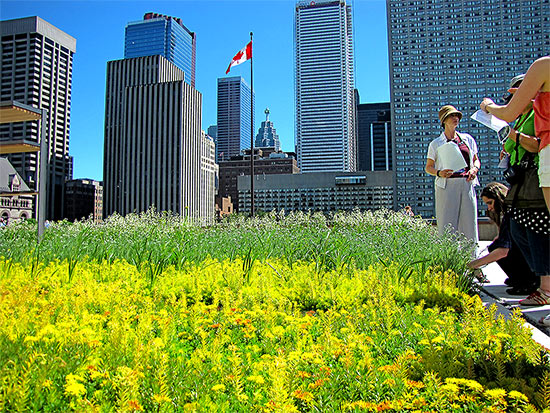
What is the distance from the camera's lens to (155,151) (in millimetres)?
117062

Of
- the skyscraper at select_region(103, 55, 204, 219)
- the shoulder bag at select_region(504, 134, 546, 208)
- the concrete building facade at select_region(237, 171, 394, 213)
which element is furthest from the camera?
the skyscraper at select_region(103, 55, 204, 219)

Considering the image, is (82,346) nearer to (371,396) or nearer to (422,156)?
(371,396)

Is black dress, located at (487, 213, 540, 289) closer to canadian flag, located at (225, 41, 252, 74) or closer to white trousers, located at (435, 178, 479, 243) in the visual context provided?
white trousers, located at (435, 178, 479, 243)

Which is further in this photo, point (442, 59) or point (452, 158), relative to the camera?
point (442, 59)

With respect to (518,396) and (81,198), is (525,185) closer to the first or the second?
(518,396)

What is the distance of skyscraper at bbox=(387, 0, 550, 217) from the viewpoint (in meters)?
126

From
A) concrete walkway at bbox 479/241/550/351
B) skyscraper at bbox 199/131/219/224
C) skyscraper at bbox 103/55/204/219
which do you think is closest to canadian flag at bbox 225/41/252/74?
concrete walkway at bbox 479/241/550/351

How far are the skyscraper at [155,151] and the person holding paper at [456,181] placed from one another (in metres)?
110

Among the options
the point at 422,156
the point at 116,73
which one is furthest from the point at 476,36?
the point at 116,73

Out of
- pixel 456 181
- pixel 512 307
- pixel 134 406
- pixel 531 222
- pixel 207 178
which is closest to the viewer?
pixel 134 406

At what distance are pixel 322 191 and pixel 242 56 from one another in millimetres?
51285

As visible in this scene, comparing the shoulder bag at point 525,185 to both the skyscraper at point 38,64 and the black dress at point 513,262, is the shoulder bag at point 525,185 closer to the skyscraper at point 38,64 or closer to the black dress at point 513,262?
the black dress at point 513,262

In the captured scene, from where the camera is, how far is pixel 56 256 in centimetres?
504

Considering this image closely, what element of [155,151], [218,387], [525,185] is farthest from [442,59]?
[218,387]
